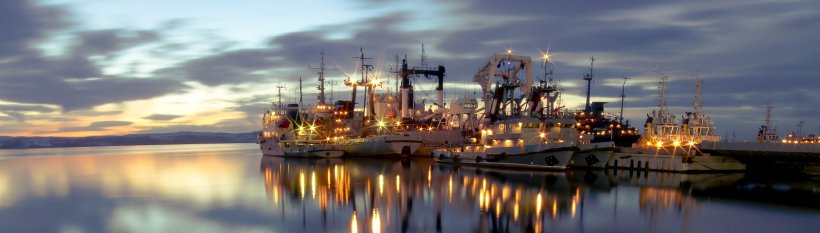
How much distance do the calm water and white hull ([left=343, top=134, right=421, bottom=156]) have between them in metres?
27.1

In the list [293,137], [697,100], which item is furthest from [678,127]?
[293,137]

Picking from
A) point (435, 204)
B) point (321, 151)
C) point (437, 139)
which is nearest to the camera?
point (435, 204)

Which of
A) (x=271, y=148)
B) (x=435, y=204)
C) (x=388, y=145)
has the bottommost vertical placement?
(x=435, y=204)

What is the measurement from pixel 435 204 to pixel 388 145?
4691 centimetres

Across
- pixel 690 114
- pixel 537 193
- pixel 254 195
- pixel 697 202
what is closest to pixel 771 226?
pixel 697 202

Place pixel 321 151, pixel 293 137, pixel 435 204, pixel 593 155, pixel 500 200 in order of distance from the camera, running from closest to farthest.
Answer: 1. pixel 435 204
2. pixel 500 200
3. pixel 593 155
4. pixel 321 151
5. pixel 293 137

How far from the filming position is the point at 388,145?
80.4 metres

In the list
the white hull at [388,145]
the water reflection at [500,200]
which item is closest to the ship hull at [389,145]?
the white hull at [388,145]

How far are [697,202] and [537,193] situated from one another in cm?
930

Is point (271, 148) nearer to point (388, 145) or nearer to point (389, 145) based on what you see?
point (388, 145)

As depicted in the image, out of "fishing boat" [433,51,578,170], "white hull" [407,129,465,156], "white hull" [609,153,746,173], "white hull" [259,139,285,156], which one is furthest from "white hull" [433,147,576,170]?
"white hull" [259,139,285,156]

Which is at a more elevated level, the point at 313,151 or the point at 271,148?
the point at 313,151

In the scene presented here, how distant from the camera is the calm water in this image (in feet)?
88.8

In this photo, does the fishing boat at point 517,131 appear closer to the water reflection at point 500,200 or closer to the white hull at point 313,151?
the water reflection at point 500,200
